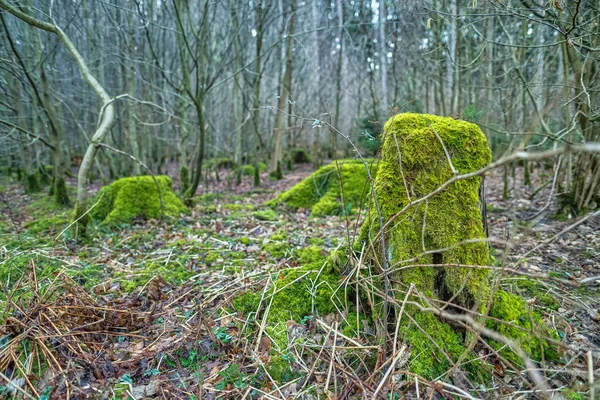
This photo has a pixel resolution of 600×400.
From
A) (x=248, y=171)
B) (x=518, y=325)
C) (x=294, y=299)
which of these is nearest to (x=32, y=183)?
(x=248, y=171)

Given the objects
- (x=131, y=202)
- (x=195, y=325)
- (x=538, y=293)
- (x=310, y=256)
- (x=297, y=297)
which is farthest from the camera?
(x=131, y=202)

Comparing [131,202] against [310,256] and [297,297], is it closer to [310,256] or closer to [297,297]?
[310,256]

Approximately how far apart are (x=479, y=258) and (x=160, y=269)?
3.41m

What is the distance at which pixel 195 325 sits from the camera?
9.57 feet

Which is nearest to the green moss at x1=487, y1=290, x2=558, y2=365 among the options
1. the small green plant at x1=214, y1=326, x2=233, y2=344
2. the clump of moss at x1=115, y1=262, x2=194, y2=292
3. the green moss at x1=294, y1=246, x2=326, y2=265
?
the green moss at x1=294, y1=246, x2=326, y2=265

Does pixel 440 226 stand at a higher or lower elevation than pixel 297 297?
higher

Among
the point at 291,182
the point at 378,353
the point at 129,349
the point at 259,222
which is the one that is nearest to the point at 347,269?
the point at 378,353

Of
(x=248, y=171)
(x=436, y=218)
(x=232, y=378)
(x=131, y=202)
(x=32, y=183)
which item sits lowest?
(x=232, y=378)

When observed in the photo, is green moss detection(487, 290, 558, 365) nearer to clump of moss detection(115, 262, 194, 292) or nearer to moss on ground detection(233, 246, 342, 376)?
moss on ground detection(233, 246, 342, 376)

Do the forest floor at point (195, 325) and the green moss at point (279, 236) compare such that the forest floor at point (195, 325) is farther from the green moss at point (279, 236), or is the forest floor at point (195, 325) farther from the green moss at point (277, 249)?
the green moss at point (279, 236)

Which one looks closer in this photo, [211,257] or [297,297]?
[297,297]

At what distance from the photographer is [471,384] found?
215 centimetres

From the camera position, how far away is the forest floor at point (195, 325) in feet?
7.46

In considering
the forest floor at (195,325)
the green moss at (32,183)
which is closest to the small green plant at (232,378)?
the forest floor at (195,325)
